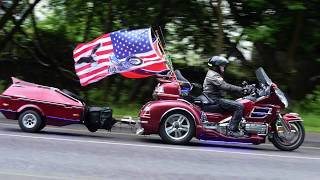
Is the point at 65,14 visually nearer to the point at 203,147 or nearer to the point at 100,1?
the point at 100,1

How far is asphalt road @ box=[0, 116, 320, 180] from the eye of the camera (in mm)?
8102

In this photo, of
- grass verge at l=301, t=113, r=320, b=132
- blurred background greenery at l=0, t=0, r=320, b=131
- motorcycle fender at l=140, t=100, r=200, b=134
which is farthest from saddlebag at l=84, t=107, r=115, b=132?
grass verge at l=301, t=113, r=320, b=132

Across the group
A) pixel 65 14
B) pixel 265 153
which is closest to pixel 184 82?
pixel 265 153

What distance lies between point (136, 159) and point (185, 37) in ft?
35.2

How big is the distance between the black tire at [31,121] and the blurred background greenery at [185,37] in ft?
16.0

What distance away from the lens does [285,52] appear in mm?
18641

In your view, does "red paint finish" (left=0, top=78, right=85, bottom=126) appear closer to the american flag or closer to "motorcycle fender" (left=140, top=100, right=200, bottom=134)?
the american flag

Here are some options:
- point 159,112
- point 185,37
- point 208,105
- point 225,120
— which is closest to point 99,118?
point 159,112

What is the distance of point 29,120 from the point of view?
39.9 feet

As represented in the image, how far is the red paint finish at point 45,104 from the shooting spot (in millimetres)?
12023

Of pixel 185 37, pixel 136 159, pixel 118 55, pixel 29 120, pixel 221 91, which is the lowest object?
pixel 136 159

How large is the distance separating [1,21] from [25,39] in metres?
1.70

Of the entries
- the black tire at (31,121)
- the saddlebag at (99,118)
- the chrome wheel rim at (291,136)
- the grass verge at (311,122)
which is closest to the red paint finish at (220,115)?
the chrome wheel rim at (291,136)

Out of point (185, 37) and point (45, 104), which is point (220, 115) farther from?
point (185, 37)
